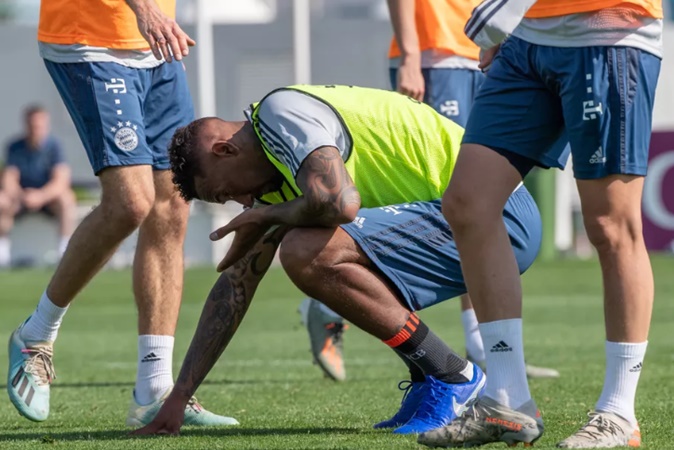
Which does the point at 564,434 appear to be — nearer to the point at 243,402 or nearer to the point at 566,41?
the point at 566,41

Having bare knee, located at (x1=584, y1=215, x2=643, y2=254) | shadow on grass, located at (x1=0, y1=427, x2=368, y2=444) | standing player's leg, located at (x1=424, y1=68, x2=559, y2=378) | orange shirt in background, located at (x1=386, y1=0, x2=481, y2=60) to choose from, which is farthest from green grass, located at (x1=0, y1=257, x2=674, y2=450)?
orange shirt in background, located at (x1=386, y1=0, x2=481, y2=60)

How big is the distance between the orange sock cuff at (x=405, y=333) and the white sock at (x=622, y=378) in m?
0.72

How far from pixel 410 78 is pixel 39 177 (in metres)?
11.7

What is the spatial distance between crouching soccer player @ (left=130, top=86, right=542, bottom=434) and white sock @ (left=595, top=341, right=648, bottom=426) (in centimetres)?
70

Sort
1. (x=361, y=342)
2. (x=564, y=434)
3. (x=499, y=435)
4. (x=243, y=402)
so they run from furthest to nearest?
(x=361, y=342)
(x=243, y=402)
(x=564, y=434)
(x=499, y=435)

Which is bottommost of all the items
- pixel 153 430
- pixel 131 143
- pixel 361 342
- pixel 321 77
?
pixel 321 77

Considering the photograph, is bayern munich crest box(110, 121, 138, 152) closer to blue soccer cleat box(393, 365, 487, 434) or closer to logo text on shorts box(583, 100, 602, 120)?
blue soccer cleat box(393, 365, 487, 434)

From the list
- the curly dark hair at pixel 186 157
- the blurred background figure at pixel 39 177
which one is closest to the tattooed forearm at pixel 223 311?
the curly dark hair at pixel 186 157

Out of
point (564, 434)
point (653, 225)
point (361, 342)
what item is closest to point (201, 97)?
point (653, 225)

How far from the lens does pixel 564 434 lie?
4809mm

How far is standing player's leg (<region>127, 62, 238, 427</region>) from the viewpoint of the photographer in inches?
224

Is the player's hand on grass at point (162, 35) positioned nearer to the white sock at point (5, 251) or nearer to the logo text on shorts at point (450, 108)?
the logo text on shorts at point (450, 108)

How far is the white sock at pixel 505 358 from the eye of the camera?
4316 mm

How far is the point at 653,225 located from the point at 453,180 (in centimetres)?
1404
